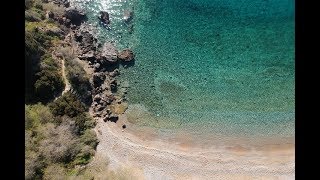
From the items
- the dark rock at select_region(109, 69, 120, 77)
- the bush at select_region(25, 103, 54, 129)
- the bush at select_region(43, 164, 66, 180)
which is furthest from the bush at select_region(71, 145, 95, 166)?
the dark rock at select_region(109, 69, 120, 77)

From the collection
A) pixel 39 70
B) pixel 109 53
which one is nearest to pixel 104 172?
pixel 39 70

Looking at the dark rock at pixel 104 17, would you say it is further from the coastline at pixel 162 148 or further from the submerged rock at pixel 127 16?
the coastline at pixel 162 148

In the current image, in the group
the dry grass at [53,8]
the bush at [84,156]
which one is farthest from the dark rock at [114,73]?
the dry grass at [53,8]

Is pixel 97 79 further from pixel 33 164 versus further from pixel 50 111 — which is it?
pixel 33 164

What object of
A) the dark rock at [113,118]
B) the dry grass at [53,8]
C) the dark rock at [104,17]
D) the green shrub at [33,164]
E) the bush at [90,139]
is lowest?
the green shrub at [33,164]

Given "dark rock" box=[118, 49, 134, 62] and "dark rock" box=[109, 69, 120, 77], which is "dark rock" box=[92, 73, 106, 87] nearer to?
"dark rock" box=[109, 69, 120, 77]

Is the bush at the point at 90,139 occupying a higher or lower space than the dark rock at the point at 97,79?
lower
